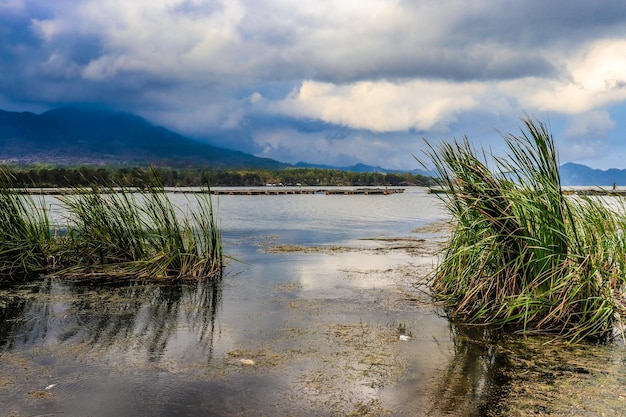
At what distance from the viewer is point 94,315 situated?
766 cm

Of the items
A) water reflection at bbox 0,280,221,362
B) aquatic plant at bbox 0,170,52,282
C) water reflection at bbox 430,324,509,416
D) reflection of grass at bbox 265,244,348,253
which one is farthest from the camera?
reflection of grass at bbox 265,244,348,253

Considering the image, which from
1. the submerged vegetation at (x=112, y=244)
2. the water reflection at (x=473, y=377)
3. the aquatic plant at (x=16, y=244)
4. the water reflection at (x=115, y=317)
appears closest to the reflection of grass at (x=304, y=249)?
the submerged vegetation at (x=112, y=244)

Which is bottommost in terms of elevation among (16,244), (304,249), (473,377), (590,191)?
(304,249)

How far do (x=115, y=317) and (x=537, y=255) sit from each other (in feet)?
20.2

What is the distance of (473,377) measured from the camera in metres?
5.30

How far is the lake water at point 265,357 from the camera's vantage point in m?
4.62

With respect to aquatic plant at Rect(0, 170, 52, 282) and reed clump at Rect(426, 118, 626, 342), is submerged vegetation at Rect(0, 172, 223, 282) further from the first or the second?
reed clump at Rect(426, 118, 626, 342)

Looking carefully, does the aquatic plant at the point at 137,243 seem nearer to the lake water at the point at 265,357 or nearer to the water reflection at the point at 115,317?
the water reflection at the point at 115,317

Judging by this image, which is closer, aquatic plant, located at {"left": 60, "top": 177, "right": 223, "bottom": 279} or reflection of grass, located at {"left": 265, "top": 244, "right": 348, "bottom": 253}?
aquatic plant, located at {"left": 60, "top": 177, "right": 223, "bottom": 279}

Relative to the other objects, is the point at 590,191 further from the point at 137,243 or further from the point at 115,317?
the point at 137,243

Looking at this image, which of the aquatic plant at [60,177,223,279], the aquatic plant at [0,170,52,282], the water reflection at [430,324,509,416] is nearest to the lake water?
the water reflection at [430,324,509,416]

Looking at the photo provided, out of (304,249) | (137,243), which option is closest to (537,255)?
(137,243)

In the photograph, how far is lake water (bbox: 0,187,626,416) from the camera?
4.62 meters

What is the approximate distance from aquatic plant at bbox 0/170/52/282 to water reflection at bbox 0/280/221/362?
3.01 ft
